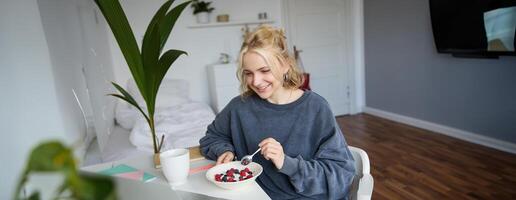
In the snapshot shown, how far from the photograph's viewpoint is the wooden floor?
7.70ft

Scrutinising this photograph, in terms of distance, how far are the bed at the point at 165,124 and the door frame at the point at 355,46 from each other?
158 cm

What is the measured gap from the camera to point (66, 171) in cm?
18

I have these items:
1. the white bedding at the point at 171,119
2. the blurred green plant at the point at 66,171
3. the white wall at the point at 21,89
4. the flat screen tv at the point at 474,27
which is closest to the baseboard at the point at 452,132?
the flat screen tv at the point at 474,27

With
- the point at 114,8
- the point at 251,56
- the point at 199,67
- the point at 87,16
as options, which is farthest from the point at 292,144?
the point at 199,67

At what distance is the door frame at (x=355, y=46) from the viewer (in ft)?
14.3

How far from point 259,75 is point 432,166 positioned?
7.37ft

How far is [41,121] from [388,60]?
3.80 meters

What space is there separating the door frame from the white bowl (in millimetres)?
3382

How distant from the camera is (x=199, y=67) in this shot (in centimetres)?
412

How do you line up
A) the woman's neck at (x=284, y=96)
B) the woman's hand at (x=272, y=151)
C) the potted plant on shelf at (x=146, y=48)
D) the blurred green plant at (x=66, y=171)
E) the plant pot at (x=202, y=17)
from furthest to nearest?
1. the plant pot at (x=202, y=17)
2. the woman's neck at (x=284, y=96)
3. the potted plant on shelf at (x=146, y=48)
4. the woman's hand at (x=272, y=151)
5. the blurred green plant at (x=66, y=171)

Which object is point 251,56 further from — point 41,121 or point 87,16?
point 87,16

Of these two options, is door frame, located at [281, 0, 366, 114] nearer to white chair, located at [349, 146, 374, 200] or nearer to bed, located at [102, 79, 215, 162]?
bed, located at [102, 79, 215, 162]

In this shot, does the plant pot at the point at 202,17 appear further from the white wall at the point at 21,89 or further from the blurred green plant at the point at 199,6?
the white wall at the point at 21,89

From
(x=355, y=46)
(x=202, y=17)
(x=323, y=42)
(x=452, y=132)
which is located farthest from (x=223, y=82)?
(x=452, y=132)
